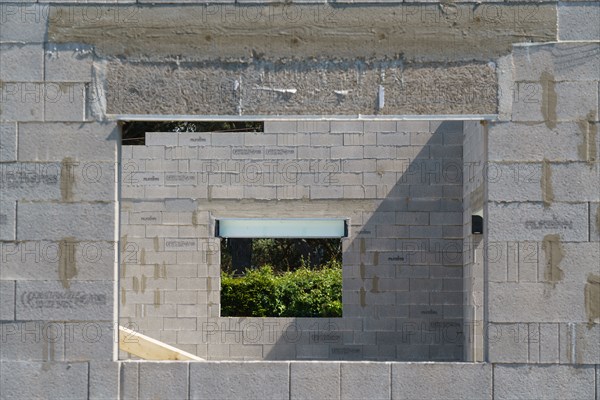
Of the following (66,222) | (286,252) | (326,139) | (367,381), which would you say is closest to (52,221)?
(66,222)

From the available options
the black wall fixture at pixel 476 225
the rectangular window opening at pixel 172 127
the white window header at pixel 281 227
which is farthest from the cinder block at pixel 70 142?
the rectangular window opening at pixel 172 127

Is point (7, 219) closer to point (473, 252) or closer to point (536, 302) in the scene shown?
point (536, 302)

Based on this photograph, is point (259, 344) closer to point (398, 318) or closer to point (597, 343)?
point (398, 318)

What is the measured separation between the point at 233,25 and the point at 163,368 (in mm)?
Result: 2411

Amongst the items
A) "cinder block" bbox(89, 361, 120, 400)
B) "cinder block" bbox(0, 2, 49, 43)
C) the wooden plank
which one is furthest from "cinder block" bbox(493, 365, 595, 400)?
the wooden plank

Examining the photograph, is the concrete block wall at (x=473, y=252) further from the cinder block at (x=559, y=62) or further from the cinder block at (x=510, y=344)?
the cinder block at (x=510, y=344)

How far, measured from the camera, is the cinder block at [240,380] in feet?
21.4

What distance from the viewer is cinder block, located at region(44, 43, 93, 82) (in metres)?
6.69

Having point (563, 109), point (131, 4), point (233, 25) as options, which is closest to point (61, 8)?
point (131, 4)

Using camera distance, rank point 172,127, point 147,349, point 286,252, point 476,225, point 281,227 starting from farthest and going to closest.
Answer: point 286,252
point 172,127
point 281,227
point 476,225
point 147,349

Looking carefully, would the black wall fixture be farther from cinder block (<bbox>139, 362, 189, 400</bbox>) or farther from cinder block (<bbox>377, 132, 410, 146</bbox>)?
cinder block (<bbox>139, 362, 189, 400</bbox>)

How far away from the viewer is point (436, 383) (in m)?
6.50

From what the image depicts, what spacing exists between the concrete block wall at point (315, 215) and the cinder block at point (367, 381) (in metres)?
6.32

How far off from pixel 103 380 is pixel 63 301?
61cm
